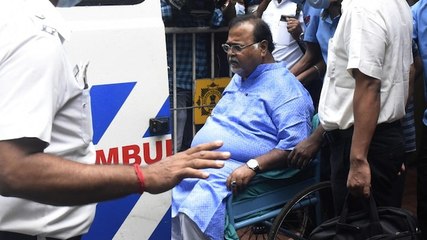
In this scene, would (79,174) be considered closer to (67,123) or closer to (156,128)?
(67,123)

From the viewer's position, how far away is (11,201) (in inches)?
62.2

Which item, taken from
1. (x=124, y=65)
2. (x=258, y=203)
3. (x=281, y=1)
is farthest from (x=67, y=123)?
(x=281, y=1)

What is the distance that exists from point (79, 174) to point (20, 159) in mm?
140

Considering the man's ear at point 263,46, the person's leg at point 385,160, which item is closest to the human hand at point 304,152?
the person's leg at point 385,160

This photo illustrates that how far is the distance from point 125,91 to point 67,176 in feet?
3.19

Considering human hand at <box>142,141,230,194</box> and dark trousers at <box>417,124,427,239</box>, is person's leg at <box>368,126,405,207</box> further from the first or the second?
human hand at <box>142,141,230,194</box>

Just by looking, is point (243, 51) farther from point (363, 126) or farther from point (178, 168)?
point (178, 168)

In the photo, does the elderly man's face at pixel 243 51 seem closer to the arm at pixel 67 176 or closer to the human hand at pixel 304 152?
the human hand at pixel 304 152

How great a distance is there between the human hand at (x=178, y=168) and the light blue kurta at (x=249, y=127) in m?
1.29

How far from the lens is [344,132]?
2637 mm

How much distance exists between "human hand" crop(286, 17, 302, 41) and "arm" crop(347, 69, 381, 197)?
1.58 meters

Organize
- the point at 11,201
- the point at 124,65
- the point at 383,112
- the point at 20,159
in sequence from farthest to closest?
the point at 383,112
the point at 124,65
the point at 11,201
the point at 20,159

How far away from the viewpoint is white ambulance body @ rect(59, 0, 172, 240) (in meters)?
2.31

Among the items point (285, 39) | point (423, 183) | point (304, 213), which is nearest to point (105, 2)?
point (304, 213)
